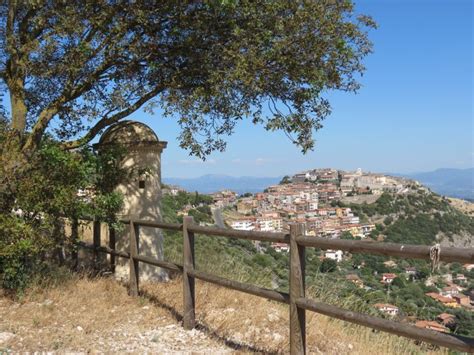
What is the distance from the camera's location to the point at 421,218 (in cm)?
4534

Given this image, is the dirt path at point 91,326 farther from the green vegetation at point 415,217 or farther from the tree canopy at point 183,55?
the green vegetation at point 415,217

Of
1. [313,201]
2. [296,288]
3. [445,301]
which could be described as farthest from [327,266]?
[313,201]

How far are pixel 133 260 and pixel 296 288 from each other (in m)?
3.94

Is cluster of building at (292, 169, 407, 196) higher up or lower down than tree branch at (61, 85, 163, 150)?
lower down

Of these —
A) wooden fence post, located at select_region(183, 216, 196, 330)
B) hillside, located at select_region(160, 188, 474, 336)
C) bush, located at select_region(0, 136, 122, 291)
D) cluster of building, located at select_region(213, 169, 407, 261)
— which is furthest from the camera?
cluster of building, located at select_region(213, 169, 407, 261)

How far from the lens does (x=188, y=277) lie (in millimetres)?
6461

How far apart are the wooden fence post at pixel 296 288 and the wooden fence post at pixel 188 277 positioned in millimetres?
1900

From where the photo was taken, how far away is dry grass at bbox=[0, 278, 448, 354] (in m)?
5.77

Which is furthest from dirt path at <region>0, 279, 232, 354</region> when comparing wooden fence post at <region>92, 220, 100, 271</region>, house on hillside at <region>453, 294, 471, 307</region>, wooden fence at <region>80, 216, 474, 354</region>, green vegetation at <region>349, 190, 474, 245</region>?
green vegetation at <region>349, 190, 474, 245</region>

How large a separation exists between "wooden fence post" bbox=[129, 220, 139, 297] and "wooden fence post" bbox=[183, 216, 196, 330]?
1741 millimetres

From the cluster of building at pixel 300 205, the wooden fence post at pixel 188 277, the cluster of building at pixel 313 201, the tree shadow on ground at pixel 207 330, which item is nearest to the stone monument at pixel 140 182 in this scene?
the tree shadow on ground at pixel 207 330

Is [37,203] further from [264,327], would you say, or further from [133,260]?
[264,327]

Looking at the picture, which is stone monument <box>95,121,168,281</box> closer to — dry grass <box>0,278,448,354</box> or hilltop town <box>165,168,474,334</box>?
dry grass <box>0,278,448,354</box>

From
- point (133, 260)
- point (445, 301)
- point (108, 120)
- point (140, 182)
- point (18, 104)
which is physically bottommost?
point (445, 301)
